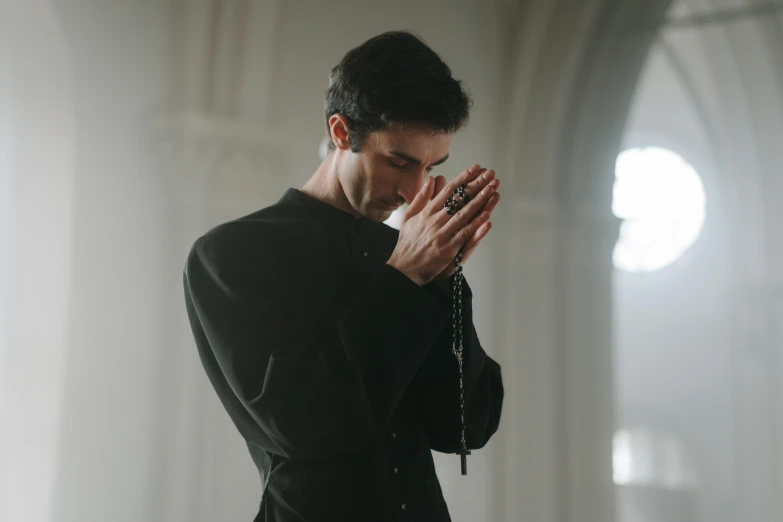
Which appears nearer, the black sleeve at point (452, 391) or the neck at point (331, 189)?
the black sleeve at point (452, 391)

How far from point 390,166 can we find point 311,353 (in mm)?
415

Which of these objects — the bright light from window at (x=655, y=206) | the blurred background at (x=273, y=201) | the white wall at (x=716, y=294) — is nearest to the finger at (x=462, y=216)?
the blurred background at (x=273, y=201)

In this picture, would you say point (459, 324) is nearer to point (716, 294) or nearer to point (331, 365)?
point (331, 365)

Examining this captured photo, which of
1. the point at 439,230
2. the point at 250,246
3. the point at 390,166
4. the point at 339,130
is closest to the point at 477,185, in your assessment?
the point at 439,230

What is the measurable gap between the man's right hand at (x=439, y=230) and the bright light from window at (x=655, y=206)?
1272cm

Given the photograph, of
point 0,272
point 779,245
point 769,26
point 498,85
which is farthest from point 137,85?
point 779,245

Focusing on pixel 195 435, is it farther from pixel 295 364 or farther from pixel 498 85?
pixel 295 364

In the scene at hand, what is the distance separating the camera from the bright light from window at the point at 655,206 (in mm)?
13922

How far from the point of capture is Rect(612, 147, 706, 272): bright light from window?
13922 mm

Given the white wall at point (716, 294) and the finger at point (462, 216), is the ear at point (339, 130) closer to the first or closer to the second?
the finger at point (462, 216)

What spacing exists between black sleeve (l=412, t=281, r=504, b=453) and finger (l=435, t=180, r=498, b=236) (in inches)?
6.9

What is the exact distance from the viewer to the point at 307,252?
5.82 ft

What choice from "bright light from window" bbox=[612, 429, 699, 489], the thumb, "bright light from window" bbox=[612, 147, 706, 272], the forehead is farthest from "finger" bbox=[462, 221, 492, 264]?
"bright light from window" bbox=[612, 147, 706, 272]

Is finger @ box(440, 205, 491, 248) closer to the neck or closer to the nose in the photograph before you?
the nose
